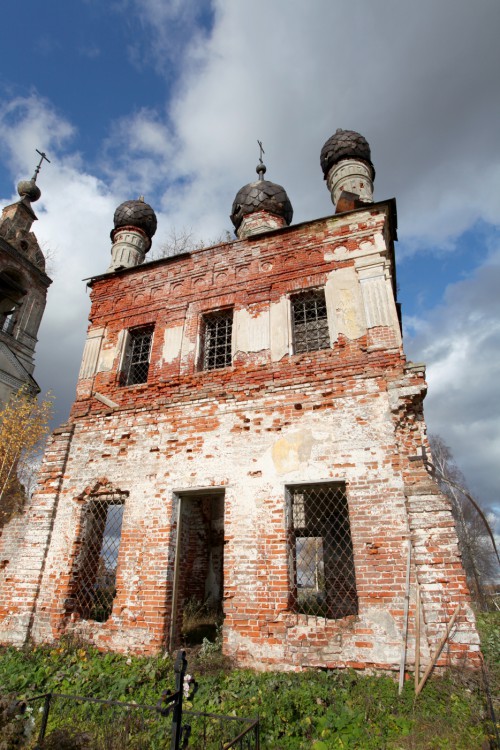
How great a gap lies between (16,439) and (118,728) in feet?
47.1

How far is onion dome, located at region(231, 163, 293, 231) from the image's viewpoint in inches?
428

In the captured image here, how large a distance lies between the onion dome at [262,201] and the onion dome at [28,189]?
52.8 ft

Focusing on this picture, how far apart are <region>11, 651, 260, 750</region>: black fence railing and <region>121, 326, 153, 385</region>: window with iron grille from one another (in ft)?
18.9

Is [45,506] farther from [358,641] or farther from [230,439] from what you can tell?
[358,641]

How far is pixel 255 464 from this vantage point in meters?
6.92

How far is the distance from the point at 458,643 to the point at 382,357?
4.07 meters

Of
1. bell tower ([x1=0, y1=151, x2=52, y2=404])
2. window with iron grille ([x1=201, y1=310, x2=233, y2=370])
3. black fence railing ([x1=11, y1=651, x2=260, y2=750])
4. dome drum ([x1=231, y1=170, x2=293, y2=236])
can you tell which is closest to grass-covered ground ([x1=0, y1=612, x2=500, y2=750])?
Answer: black fence railing ([x1=11, y1=651, x2=260, y2=750])

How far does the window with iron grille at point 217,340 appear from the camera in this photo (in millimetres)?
8727

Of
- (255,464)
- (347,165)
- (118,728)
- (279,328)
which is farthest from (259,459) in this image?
(347,165)

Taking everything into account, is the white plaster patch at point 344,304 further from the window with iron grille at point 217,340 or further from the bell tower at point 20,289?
the bell tower at point 20,289

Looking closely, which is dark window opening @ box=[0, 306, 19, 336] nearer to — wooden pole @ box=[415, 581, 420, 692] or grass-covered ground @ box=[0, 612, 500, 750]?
grass-covered ground @ box=[0, 612, 500, 750]

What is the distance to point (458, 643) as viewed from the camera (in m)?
4.98

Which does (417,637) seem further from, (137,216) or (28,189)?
(28,189)

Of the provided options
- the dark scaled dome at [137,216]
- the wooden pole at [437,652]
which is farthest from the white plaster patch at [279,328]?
the dark scaled dome at [137,216]
